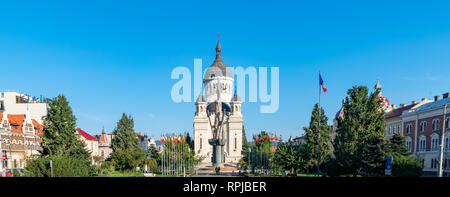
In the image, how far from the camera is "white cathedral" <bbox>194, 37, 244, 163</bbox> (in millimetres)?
101062

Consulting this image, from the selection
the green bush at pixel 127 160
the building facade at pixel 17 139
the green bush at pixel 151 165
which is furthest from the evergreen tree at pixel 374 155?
the building facade at pixel 17 139

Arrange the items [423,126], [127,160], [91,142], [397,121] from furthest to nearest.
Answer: [91,142] < [397,121] < [127,160] < [423,126]

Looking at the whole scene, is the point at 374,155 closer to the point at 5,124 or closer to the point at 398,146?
the point at 398,146

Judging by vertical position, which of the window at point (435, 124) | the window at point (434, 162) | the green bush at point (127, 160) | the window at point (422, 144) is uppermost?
the window at point (435, 124)

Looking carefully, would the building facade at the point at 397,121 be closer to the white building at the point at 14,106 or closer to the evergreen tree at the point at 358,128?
the evergreen tree at the point at 358,128

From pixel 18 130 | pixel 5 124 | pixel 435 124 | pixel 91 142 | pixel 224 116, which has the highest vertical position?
pixel 435 124

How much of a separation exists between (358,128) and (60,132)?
106 feet

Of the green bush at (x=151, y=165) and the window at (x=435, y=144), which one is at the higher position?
the window at (x=435, y=144)

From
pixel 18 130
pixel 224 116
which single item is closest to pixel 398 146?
pixel 18 130

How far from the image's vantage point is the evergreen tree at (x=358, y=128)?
3553 cm

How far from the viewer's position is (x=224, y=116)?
350ft

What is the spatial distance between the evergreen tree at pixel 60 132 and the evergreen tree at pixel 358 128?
28634 millimetres
